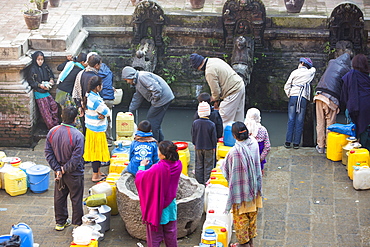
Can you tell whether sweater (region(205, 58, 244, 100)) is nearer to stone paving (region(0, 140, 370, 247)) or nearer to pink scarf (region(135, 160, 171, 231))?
stone paving (region(0, 140, 370, 247))

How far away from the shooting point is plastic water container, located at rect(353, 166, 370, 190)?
926cm

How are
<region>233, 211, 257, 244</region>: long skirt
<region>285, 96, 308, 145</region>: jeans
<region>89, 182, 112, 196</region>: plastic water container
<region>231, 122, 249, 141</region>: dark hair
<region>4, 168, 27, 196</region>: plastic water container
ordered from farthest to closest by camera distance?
<region>285, 96, 308, 145</region>: jeans → <region>4, 168, 27, 196</region>: plastic water container → <region>89, 182, 112, 196</region>: plastic water container → <region>233, 211, 257, 244</region>: long skirt → <region>231, 122, 249, 141</region>: dark hair

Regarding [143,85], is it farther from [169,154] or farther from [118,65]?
[118,65]

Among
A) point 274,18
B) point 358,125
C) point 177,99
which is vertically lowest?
point 177,99

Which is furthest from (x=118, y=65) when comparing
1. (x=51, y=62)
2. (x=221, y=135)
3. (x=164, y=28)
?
(x=221, y=135)

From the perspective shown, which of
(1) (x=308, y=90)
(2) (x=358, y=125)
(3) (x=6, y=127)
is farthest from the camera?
(3) (x=6, y=127)

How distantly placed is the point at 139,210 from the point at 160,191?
1206mm

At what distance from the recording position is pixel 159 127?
10.4 metres

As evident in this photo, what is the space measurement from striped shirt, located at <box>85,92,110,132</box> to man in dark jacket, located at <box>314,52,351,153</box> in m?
3.65

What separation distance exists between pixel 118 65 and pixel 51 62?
2.67 metres

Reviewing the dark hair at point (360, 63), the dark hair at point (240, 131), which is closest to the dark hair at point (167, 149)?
the dark hair at point (240, 131)

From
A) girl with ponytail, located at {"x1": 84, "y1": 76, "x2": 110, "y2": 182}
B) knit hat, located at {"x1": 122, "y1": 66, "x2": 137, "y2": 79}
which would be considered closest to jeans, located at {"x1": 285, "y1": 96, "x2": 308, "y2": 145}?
knit hat, located at {"x1": 122, "y1": 66, "x2": 137, "y2": 79}

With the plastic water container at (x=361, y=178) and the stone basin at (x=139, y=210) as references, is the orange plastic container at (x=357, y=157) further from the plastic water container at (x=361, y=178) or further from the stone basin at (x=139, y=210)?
the stone basin at (x=139, y=210)

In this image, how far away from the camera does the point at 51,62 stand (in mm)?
12016
